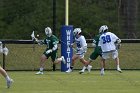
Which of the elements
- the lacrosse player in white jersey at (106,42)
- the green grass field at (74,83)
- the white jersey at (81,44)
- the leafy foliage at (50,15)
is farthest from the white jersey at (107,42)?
the leafy foliage at (50,15)

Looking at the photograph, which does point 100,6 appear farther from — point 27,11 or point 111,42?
point 111,42

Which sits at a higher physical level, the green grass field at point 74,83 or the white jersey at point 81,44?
the white jersey at point 81,44

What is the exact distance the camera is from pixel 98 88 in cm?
1728

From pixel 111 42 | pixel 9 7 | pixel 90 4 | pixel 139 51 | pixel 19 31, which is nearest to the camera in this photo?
pixel 111 42

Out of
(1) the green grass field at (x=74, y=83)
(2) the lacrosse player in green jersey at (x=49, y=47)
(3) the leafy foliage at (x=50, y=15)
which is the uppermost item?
(3) the leafy foliage at (x=50, y=15)

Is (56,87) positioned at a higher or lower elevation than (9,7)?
lower

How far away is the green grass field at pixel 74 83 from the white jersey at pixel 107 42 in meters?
0.99

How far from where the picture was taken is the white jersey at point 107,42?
22.5 meters

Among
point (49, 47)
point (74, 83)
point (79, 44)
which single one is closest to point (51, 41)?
point (49, 47)

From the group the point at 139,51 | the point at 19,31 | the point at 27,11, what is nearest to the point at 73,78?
the point at 139,51

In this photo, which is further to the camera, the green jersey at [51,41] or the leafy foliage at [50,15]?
the leafy foliage at [50,15]

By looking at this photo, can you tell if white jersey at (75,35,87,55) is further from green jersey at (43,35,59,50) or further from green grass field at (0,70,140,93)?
green grass field at (0,70,140,93)

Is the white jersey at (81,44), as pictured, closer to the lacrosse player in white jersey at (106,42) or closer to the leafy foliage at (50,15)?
the lacrosse player in white jersey at (106,42)

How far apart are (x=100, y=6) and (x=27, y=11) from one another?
287 inches
